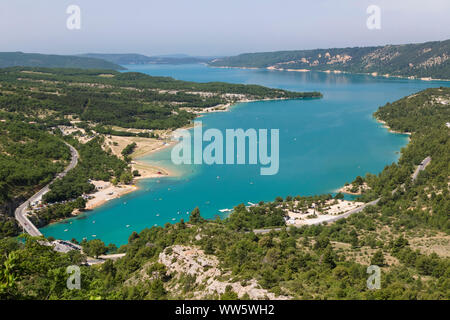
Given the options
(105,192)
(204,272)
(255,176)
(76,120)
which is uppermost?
(76,120)

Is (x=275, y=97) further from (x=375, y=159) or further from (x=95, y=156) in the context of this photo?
(x=95, y=156)

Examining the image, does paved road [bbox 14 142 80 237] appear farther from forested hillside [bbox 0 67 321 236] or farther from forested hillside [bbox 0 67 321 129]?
forested hillside [bbox 0 67 321 129]

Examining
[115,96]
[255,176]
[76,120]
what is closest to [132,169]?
[255,176]

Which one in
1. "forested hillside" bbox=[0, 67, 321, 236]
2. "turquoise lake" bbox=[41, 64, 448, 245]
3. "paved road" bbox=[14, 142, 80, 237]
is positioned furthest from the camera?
"forested hillside" bbox=[0, 67, 321, 236]

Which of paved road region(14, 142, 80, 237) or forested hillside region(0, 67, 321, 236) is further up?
forested hillside region(0, 67, 321, 236)

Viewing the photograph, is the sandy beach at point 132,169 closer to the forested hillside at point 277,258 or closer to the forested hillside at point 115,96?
the forested hillside at point 115,96

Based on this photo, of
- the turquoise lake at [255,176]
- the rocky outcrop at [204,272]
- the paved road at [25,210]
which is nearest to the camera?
the rocky outcrop at [204,272]

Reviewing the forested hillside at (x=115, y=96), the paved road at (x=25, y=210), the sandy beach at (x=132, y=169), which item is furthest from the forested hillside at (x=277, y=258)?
the forested hillside at (x=115, y=96)

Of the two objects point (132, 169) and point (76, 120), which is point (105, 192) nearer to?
point (132, 169)

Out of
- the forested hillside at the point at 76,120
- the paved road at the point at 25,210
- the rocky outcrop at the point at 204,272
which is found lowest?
the paved road at the point at 25,210

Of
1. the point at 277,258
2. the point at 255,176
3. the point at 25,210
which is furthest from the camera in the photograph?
the point at 255,176

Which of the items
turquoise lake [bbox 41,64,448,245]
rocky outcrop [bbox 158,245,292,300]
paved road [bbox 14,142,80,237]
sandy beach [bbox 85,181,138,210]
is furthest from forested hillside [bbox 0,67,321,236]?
rocky outcrop [bbox 158,245,292,300]
